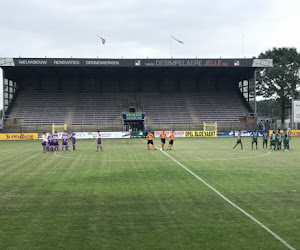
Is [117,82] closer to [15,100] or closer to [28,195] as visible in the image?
[15,100]

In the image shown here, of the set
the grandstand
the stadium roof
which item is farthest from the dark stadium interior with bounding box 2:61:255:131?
the stadium roof

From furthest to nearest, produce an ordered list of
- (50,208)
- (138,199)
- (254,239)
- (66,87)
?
(66,87) → (138,199) → (50,208) → (254,239)

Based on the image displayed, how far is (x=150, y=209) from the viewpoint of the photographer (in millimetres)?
9617

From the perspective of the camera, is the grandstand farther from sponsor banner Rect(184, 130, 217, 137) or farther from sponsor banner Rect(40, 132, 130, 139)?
sponsor banner Rect(40, 132, 130, 139)

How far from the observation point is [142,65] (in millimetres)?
59500

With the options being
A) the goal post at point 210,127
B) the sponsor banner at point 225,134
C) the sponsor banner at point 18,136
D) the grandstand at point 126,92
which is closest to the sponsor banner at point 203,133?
the sponsor banner at point 225,134

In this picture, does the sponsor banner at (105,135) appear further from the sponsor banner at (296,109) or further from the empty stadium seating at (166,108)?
the sponsor banner at (296,109)

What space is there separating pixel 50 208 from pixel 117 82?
61980 millimetres

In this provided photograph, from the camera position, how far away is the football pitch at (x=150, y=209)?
722 centimetres

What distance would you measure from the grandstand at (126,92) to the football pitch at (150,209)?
4365 centimetres

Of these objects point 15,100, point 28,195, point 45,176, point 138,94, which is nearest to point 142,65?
point 138,94

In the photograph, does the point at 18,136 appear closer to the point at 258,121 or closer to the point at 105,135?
the point at 105,135

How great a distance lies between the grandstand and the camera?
2336 inches

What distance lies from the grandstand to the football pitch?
43.6 m
